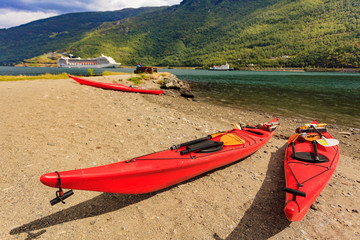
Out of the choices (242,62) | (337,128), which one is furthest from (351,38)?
(337,128)

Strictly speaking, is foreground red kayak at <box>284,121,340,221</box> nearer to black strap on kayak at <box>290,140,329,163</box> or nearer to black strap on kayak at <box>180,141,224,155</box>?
black strap on kayak at <box>290,140,329,163</box>

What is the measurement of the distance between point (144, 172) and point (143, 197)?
1.02 metres

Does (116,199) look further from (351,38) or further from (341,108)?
(351,38)

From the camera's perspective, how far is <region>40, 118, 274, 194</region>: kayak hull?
2.79m

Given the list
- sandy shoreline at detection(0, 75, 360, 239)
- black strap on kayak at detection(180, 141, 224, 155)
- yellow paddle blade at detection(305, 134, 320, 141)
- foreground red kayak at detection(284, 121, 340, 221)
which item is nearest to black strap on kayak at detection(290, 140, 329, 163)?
foreground red kayak at detection(284, 121, 340, 221)

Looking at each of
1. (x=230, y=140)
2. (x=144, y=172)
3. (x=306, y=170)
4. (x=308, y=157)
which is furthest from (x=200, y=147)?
(x=308, y=157)

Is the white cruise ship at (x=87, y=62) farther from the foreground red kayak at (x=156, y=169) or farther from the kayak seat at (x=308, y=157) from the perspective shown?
the kayak seat at (x=308, y=157)

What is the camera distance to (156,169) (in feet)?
11.7

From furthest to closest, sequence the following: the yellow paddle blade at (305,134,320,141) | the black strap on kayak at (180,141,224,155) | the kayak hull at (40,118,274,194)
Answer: the yellow paddle blade at (305,134,320,141) → the black strap on kayak at (180,141,224,155) → the kayak hull at (40,118,274,194)

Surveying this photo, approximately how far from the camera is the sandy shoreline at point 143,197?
313 cm

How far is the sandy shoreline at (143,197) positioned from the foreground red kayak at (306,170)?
60cm

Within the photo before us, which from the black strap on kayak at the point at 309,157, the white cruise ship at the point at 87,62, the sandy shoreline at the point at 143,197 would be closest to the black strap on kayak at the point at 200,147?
the sandy shoreline at the point at 143,197

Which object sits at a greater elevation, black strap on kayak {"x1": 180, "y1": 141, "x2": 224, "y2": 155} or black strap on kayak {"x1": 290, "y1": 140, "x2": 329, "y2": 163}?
black strap on kayak {"x1": 180, "y1": 141, "x2": 224, "y2": 155}

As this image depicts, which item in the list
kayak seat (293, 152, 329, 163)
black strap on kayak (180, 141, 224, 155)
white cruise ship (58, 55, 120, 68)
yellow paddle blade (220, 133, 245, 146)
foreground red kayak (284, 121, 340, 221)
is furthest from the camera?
white cruise ship (58, 55, 120, 68)
